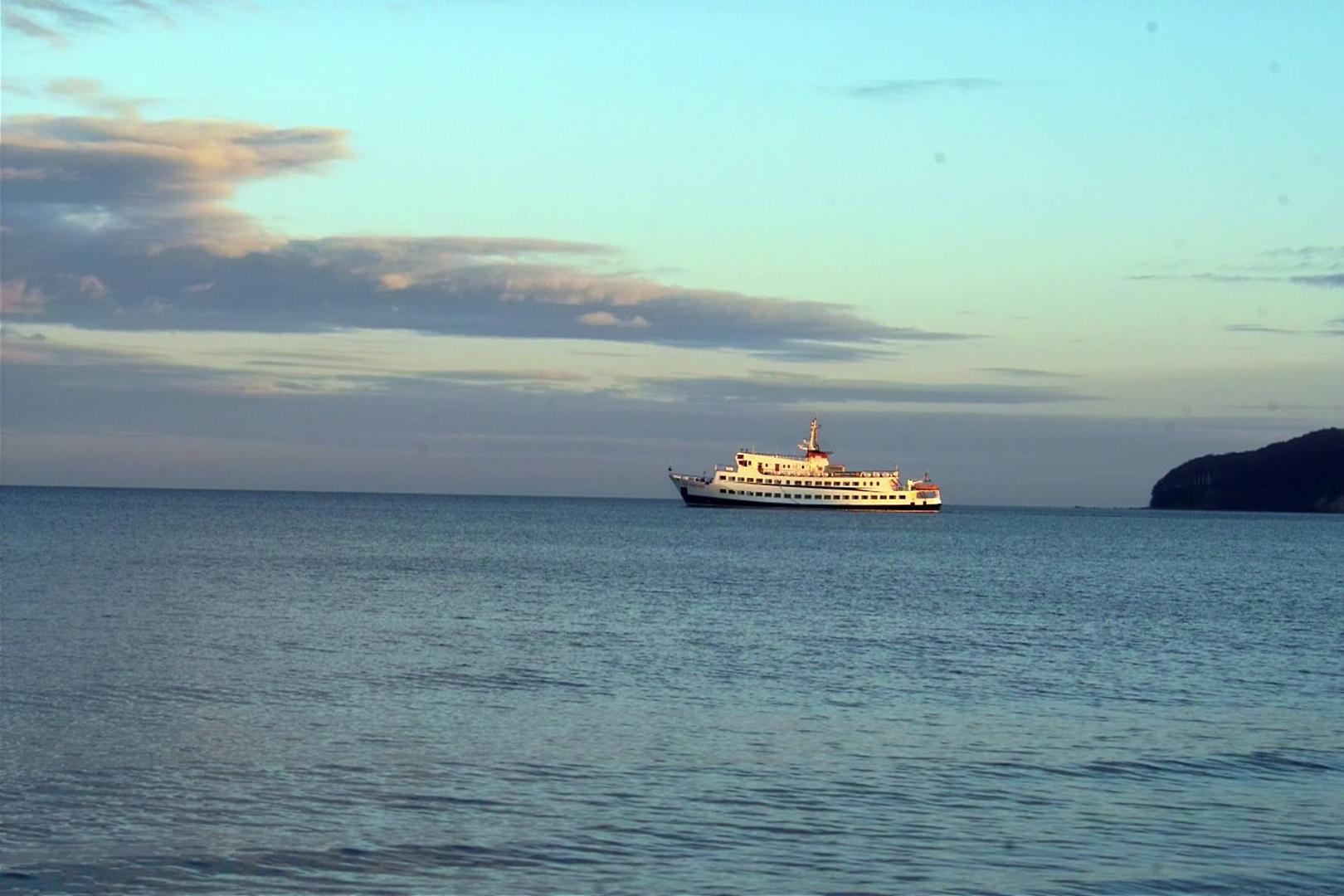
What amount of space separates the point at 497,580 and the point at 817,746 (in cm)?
3857

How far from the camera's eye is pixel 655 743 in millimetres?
21953

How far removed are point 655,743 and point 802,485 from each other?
484 feet

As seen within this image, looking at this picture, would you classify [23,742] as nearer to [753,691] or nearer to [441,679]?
[441,679]

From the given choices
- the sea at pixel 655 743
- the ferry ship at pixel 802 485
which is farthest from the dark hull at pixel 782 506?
the sea at pixel 655 743

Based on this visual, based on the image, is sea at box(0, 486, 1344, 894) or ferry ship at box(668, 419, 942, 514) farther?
ferry ship at box(668, 419, 942, 514)

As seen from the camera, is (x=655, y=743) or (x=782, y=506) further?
(x=782, y=506)

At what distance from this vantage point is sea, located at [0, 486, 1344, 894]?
15406 millimetres

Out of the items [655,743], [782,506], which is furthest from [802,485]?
[655,743]

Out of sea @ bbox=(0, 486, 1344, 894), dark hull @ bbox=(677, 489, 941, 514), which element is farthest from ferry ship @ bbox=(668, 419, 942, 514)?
sea @ bbox=(0, 486, 1344, 894)

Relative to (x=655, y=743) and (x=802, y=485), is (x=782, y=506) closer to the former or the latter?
(x=802, y=485)

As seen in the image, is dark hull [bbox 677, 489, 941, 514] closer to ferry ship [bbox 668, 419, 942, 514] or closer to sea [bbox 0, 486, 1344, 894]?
ferry ship [bbox 668, 419, 942, 514]

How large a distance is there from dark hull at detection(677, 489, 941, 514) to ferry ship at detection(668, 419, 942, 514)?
0.10 meters

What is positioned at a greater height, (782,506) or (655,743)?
(782,506)

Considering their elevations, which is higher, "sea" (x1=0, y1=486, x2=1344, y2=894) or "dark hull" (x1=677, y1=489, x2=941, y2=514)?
"dark hull" (x1=677, y1=489, x2=941, y2=514)
